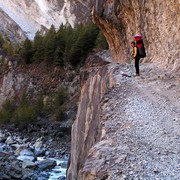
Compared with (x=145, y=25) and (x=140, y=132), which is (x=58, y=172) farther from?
(x=140, y=132)

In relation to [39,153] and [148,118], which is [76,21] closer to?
[39,153]

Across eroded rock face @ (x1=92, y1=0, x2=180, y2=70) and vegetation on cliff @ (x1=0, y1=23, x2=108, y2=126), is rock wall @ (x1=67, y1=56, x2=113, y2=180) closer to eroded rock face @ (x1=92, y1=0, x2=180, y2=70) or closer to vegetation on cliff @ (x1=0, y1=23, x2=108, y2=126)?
eroded rock face @ (x1=92, y1=0, x2=180, y2=70)

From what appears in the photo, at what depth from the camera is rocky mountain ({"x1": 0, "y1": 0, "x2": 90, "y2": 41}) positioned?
90.9m

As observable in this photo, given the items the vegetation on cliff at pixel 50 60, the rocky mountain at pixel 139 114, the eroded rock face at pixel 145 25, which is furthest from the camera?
the vegetation on cliff at pixel 50 60

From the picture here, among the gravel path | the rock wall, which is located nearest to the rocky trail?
the gravel path

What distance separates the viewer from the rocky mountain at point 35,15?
90.9m

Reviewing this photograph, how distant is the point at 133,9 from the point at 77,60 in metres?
30.8

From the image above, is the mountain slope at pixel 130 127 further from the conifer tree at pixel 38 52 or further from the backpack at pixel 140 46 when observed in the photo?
the conifer tree at pixel 38 52

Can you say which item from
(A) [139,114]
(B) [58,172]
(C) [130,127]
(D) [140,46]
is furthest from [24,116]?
(C) [130,127]

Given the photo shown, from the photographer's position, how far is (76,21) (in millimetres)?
97250

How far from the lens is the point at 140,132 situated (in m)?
8.53

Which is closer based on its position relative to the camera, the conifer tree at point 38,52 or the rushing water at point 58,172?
the rushing water at point 58,172

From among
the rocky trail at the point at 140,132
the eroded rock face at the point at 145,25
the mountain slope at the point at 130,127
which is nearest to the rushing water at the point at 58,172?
the eroded rock face at the point at 145,25

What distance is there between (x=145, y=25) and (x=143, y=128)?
13.4 metres
